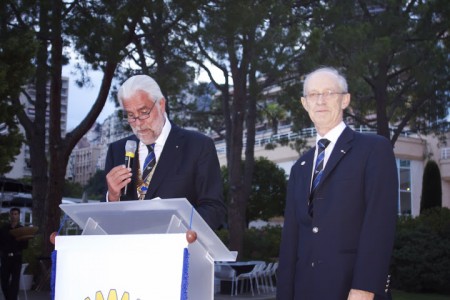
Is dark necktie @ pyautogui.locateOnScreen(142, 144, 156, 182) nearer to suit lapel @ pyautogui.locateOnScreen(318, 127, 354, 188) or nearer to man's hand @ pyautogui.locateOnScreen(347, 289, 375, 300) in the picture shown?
suit lapel @ pyautogui.locateOnScreen(318, 127, 354, 188)

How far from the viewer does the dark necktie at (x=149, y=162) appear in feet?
12.4

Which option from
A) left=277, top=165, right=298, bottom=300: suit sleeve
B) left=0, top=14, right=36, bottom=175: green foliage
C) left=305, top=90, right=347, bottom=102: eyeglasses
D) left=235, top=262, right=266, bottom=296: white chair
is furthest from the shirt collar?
left=235, top=262, right=266, bottom=296: white chair

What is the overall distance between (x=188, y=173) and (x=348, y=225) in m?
0.92

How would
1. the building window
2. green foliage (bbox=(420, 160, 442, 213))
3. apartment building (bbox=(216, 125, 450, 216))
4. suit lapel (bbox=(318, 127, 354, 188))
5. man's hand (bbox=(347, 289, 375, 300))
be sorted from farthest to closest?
1. the building window
2. apartment building (bbox=(216, 125, 450, 216))
3. green foliage (bbox=(420, 160, 442, 213))
4. suit lapel (bbox=(318, 127, 354, 188))
5. man's hand (bbox=(347, 289, 375, 300))

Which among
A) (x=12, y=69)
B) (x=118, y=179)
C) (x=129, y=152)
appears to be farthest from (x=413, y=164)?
(x=118, y=179)

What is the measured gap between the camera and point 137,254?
2.88 m

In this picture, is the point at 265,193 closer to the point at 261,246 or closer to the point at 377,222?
the point at 261,246

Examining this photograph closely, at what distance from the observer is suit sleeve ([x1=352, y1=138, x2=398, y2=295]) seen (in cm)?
323

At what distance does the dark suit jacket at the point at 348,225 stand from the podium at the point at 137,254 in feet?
1.63

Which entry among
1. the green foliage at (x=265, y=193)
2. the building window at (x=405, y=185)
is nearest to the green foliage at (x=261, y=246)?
the green foliage at (x=265, y=193)

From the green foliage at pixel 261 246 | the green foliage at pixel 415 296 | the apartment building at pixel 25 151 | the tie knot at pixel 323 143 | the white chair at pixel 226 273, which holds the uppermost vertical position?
the apartment building at pixel 25 151

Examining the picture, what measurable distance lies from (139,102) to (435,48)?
58.3 ft

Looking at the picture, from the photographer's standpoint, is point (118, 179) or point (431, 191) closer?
point (118, 179)

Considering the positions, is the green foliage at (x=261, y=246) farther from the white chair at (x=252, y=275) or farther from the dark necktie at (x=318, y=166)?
the dark necktie at (x=318, y=166)
